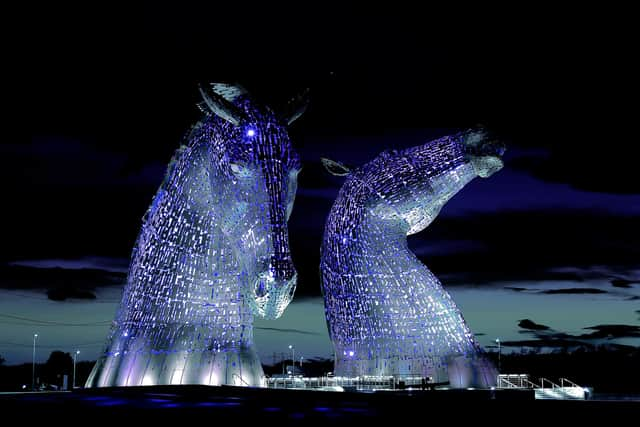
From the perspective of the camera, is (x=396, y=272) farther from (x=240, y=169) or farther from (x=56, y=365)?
(x=56, y=365)

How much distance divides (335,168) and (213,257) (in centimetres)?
564

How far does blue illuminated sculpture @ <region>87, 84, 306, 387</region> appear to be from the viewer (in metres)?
11.4

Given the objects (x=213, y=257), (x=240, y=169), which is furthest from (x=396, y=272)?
(x=240, y=169)

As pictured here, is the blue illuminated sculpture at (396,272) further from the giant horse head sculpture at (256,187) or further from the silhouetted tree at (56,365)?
the silhouetted tree at (56,365)

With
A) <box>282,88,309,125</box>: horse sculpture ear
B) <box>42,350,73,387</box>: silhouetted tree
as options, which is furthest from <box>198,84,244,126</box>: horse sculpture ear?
<box>42,350,73,387</box>: silhouetted tree

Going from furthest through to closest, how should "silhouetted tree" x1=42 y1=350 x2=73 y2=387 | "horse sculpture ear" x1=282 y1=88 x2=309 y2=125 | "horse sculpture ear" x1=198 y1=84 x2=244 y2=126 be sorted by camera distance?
"silhouetted tree" x1=42 y1=350 x2=73 y2=387, "horse sculpture ear" x1=282 y1=88 x2=309 y2=125, "horse sculpture ear" x1=198 y1=84 x2=244 y2=126

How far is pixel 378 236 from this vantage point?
56.7 ft

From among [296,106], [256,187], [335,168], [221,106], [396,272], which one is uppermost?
[335,168]

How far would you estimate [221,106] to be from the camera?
11711 mm

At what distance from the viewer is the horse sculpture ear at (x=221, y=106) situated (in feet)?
38.1

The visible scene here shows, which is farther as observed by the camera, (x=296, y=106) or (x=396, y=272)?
(x=396, y=272)

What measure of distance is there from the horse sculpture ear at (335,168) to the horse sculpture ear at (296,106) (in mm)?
4856

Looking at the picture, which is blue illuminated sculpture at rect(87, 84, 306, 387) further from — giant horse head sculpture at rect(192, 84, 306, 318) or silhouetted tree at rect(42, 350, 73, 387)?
silhouetted tree at rect(42, 350, 73, 387)

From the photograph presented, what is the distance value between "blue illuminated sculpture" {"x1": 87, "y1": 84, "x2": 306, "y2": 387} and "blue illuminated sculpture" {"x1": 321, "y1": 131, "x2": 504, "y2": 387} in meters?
4.41
